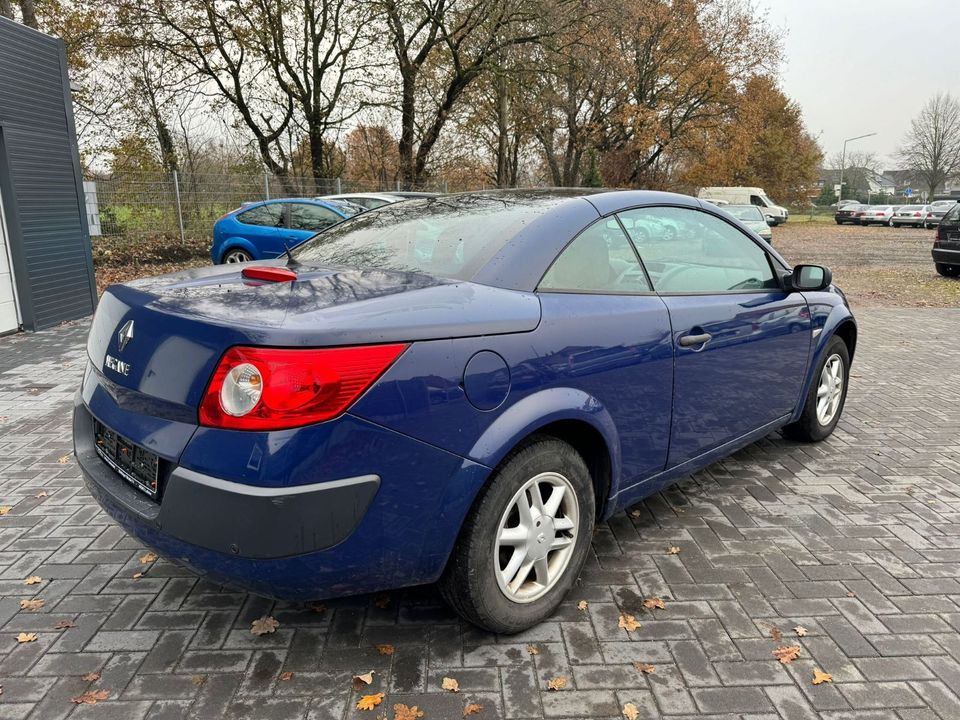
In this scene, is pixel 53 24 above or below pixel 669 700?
above

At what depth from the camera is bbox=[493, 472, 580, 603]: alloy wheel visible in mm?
2416

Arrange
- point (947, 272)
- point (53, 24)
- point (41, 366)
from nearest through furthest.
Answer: point (41, 366), point (947, 272), point (53, 24)

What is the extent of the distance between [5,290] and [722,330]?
8.06 m

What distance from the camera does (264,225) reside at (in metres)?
13.0

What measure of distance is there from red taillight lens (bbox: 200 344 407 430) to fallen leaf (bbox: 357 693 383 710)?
37.7 inches

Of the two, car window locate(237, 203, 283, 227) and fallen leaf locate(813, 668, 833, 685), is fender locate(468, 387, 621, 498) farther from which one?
car window locate(237, 203, 283, 227)

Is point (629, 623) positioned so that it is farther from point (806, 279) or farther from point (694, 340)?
point (806, 279)

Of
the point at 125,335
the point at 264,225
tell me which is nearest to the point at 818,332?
the point at 125,335

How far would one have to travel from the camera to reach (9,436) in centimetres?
464

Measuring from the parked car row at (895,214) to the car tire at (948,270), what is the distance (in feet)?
85.5

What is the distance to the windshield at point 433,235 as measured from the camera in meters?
2.61

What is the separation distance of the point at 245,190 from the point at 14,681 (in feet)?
53.6

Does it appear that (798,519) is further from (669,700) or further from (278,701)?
(278,701)

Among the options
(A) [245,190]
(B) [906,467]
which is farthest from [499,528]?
(A) [245,190]
